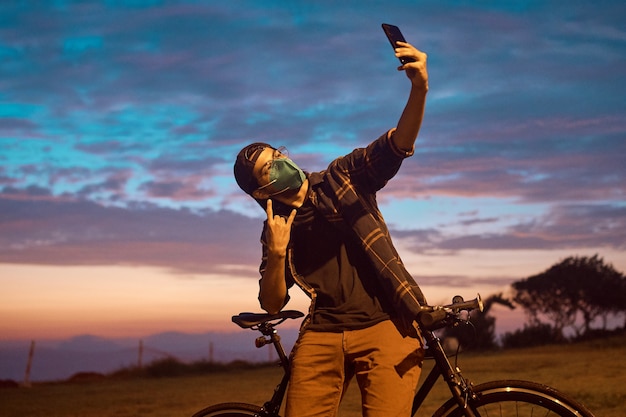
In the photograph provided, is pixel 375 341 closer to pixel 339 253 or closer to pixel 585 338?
pixel 339 253

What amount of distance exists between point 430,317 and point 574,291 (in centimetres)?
3989

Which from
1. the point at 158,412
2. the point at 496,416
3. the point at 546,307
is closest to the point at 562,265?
the point at 546,307

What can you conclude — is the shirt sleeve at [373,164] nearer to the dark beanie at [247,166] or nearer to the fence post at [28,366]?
the dark beanie at [247,166]

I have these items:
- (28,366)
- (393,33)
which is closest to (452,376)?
(393,33)

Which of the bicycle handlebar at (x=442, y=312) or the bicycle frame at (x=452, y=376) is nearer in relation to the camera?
the bicycle handlebar at (x=442, y=312)

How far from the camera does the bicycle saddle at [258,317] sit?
4230 millimetres

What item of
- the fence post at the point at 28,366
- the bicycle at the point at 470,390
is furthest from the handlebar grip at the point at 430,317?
the fence post at the point at 28,366

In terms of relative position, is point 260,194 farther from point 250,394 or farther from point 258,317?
point 250,394

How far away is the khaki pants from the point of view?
381cm

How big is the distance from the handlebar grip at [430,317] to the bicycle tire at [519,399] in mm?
470

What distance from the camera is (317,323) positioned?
13.1 ft

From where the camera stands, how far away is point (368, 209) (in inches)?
156

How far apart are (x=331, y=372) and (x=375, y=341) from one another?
0.31 m

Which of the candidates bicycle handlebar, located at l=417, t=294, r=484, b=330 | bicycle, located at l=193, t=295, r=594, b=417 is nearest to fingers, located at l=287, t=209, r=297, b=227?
bicycle, located at l=193, t=295, r=594, b=417
